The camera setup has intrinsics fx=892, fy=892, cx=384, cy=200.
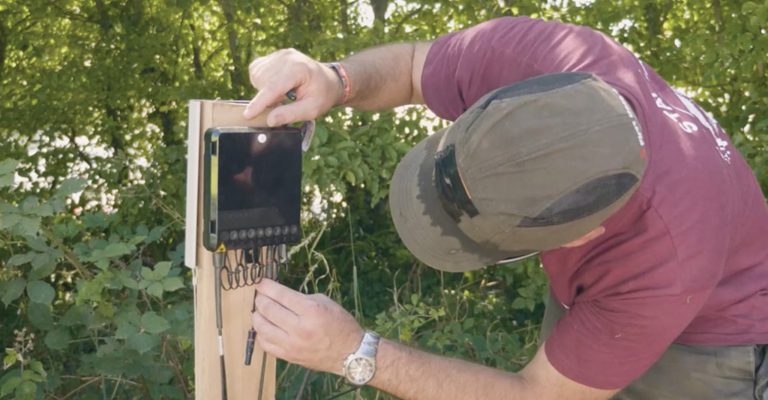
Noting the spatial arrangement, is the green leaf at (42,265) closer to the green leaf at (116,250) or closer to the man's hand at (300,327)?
the green leaf at (116,250)

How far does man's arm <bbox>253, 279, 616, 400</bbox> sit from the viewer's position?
72.7 inches

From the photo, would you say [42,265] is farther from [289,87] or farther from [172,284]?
[289,87]

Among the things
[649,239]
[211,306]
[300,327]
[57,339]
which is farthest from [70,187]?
[649,239]

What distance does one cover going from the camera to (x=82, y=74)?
4.78 metres

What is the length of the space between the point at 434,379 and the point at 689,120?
0.77m

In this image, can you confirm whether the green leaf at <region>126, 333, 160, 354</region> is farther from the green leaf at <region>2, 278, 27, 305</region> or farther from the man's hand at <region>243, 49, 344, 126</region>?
the man's hand at <region>243, 49, 344, 126</region>

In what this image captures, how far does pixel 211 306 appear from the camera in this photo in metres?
1.83

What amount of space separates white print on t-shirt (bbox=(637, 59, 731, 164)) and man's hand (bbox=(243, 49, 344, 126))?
71 cm

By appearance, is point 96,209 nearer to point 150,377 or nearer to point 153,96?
point 153,96

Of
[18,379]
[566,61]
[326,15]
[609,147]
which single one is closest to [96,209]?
[326,15]

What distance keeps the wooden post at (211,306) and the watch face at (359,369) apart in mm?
183

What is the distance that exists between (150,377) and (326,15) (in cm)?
242

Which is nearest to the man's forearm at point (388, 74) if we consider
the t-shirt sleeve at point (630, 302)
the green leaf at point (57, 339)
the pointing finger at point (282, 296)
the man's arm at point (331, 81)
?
the man's arm at point (331, 81)

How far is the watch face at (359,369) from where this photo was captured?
6.26 ft
